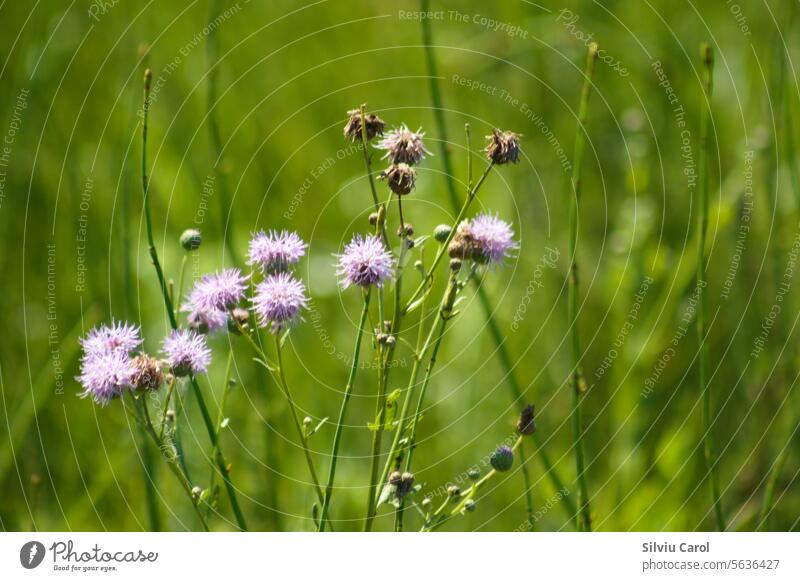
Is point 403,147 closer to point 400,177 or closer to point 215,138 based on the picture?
point 400,177

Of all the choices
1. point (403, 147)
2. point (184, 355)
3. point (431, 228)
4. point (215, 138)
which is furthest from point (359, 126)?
point (431, 228)

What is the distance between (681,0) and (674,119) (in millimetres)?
428

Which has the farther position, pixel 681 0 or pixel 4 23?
pixel 681 0

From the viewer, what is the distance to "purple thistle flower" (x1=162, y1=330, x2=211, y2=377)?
895 millimetres

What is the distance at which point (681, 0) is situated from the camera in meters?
2.28

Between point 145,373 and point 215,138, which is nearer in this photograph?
point 145,373

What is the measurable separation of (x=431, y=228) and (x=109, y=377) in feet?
3.47

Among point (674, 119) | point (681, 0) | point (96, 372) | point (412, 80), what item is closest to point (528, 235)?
point (674, 119)
